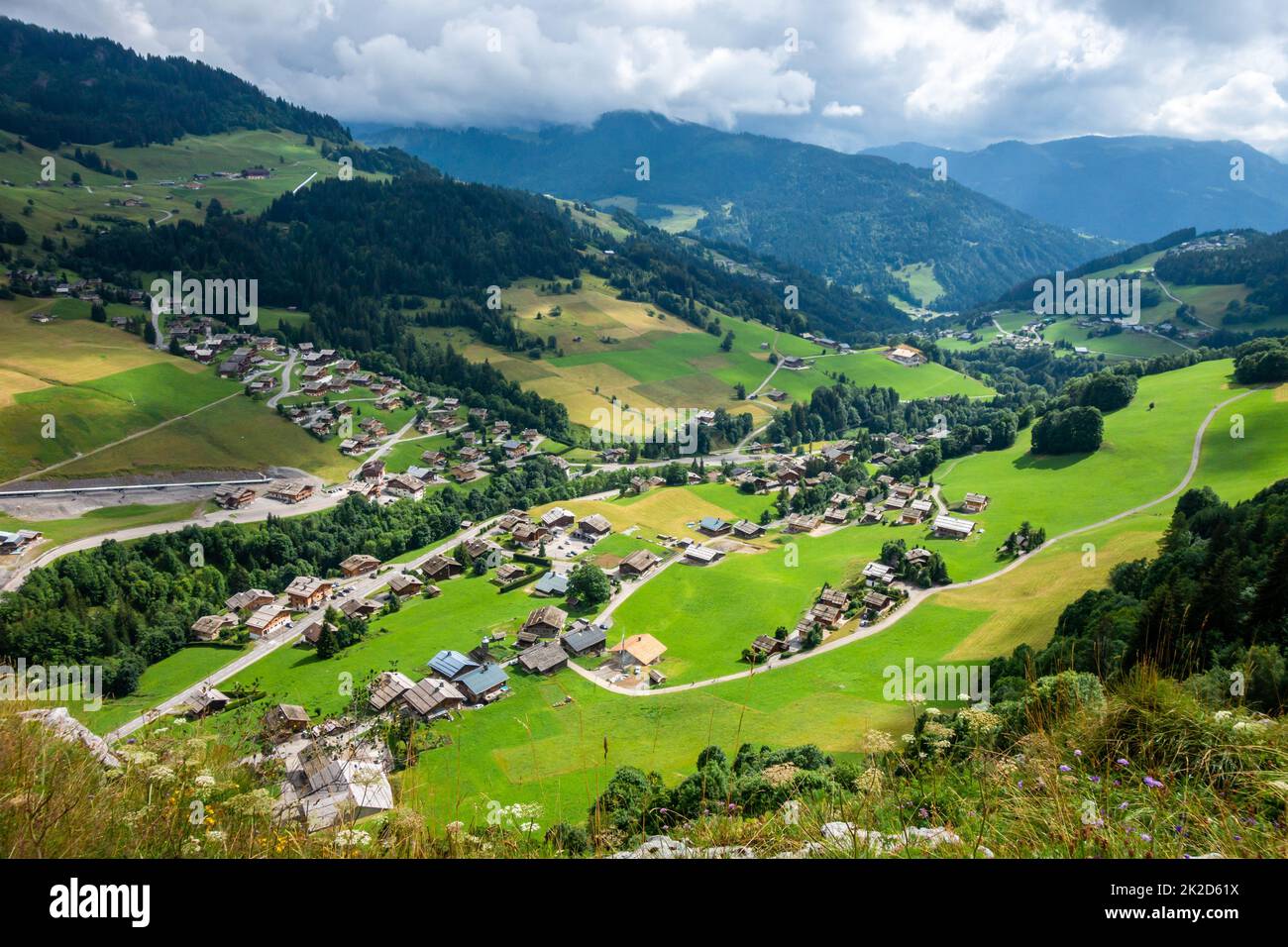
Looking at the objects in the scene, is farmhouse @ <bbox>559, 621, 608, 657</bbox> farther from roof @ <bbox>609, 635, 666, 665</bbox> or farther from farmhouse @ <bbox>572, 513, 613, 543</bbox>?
farmhouse @ <bbox>572, 513, 613, 543</bbox>

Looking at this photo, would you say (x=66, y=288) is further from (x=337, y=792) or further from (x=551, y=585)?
(x=337, y=792)

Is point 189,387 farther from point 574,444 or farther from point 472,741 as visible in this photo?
point 472,741

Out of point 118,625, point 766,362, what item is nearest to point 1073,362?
point 766,362

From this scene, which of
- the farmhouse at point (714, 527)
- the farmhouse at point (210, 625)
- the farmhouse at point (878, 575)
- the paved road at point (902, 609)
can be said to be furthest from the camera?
the farmhouse at point (714, 527)

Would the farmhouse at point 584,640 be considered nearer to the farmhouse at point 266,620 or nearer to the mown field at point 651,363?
the farmhouse at point 266,620

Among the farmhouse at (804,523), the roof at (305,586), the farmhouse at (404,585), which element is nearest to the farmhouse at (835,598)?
the farmhouse at (804,523)

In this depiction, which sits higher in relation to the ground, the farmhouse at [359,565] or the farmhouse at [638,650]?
the farmhouse at [359,565]
